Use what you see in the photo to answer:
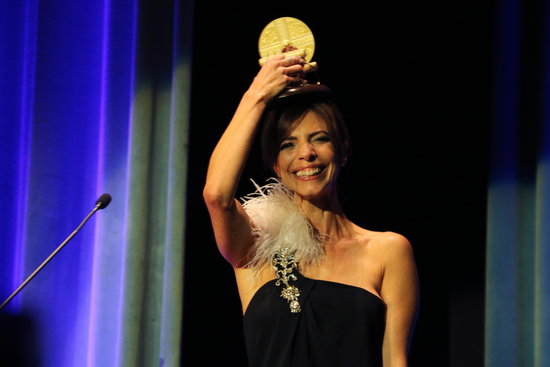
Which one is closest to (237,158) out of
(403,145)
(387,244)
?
(387,244)

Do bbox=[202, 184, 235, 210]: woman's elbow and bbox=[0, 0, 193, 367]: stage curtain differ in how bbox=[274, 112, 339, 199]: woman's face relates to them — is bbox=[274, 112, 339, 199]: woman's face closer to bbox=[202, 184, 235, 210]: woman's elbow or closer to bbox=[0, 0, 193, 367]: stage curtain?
bbox=[202, 184, 235, 210]: woman's elbow

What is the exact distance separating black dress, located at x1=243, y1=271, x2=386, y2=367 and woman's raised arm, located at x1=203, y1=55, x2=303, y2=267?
0.15m

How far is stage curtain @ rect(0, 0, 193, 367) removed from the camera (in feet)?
7.06

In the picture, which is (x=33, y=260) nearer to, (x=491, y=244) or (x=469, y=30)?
(x=491, y=244)

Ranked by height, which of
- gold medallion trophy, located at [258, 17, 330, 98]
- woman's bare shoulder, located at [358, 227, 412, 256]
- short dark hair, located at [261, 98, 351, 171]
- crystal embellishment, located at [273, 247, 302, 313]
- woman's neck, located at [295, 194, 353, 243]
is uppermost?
gold medallion trophy, located at [258, 17, 330, 98]

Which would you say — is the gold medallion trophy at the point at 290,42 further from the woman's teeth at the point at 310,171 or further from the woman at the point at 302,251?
the woman's teeth at the point at 310,171

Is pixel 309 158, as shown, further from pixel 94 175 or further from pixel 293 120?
pixel 94 175

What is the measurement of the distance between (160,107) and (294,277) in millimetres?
1051

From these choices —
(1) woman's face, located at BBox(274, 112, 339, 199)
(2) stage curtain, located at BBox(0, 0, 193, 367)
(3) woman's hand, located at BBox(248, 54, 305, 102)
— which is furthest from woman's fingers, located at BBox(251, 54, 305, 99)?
(2) stage curtain, located at BBox(0, 0, 193, 367)

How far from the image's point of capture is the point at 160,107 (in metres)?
2.25

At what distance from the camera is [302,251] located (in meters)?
1.49

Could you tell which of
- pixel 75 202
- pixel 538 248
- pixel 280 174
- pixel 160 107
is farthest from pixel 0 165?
pixel 538 248

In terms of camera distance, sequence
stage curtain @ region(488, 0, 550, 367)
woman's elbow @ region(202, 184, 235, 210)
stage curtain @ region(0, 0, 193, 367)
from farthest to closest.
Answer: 1. stage curtain @ region(0, 0, 193, 367)
2. stage curtain @ region(488, 0, 550, 367)
3. woman's elbow @ region(202, 184, 235, 210)

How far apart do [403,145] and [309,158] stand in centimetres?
81
